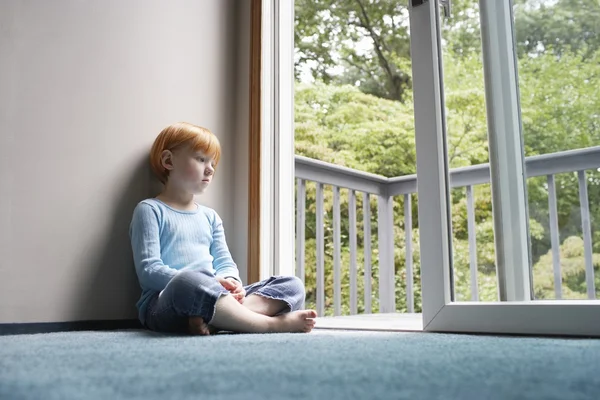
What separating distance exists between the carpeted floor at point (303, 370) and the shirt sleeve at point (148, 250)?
452mm

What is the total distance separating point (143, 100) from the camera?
6.68 feet

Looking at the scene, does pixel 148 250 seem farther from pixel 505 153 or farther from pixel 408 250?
pixel 408 250

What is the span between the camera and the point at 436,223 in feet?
5.57

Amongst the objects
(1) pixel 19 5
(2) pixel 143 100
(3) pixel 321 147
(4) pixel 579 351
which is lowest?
(4) pixel 579 351

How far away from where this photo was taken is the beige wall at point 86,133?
1.72 metres

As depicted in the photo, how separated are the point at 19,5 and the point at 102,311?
0.92 meters

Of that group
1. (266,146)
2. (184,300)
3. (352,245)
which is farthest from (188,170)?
(352,245)

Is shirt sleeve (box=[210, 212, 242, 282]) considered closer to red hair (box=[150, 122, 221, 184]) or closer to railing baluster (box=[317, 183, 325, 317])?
red hair (box=[150, 122, 221, 184])

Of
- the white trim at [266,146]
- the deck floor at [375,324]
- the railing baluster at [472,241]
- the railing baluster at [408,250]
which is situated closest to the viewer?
the railing baluster at [472,241]

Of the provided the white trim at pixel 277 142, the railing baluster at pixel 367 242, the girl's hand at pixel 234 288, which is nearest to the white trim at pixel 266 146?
the white trim at pixel 277 142

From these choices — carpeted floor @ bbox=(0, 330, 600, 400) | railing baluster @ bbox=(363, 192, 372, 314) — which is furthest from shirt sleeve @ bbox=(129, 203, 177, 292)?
railing baluster @ bbox=(363, 192, 372, 314)

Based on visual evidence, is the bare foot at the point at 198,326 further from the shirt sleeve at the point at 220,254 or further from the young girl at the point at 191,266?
the shirt sleeve at the point at 220,254

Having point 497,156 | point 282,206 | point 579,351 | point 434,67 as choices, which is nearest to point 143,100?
point 282,206

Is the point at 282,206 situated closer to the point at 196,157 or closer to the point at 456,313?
the point at 196,157
